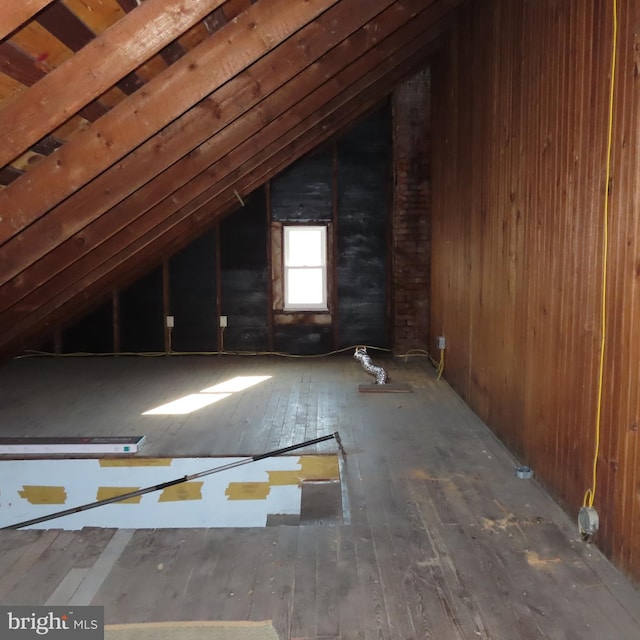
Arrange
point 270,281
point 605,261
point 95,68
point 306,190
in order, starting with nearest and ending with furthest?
point 95,68 → point 605,261 → point 306,190 → point 270,281

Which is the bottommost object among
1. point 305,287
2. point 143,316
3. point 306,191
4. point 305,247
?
point 143,316

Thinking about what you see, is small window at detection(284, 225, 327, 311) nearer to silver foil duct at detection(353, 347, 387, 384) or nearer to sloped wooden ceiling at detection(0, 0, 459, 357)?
silver foil duct at detection(353, 347, 387, 384)

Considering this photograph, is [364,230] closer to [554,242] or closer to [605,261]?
[554,242]

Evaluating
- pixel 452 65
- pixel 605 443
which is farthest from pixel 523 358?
pixel 452 65

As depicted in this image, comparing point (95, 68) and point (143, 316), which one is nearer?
point (95, 68)

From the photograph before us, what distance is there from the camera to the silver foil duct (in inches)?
203

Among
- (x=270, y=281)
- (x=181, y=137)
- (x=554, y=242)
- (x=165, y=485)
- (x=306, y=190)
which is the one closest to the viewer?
(x=554, y=242)

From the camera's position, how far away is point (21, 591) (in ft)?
6.81

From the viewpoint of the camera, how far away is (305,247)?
21.8 ft

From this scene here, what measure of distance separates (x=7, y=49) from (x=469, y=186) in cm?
335

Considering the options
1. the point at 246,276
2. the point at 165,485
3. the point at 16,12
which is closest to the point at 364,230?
the point at 246,276

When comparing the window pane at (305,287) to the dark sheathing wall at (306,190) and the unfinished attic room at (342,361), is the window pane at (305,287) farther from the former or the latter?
the unfinished attic room at (342,361)

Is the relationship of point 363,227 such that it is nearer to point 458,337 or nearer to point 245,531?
point 458,337

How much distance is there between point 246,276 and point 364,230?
1.41m
